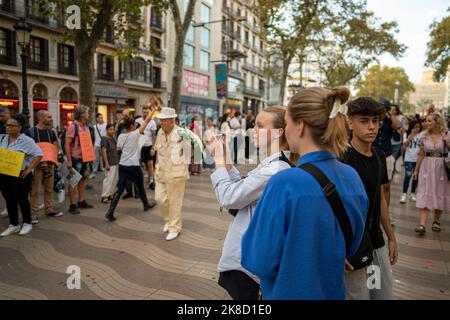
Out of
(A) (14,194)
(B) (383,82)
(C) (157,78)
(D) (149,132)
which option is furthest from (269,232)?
(B) (383,82)

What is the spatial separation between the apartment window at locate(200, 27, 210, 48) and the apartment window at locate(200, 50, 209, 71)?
3.12 feet

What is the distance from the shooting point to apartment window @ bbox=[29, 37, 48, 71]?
23.3 meters

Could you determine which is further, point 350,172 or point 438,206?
point 438,206

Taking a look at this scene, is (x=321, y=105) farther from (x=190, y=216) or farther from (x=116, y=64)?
(x=116, y=64)

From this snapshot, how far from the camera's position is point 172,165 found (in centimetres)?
529

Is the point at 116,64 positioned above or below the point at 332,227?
above

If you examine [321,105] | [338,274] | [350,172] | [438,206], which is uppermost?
[321,105]

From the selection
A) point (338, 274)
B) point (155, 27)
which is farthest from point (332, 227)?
point (155, 27)

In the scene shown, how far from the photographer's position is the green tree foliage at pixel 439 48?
26500 mm

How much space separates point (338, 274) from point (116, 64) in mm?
31137

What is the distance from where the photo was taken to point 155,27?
108ft

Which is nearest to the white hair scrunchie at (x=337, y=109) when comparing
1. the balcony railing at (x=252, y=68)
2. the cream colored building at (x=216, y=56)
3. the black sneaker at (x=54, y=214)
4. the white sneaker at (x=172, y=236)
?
the white sneaker at (x=172, y=236)

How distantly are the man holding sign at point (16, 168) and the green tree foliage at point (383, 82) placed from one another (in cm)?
6895
